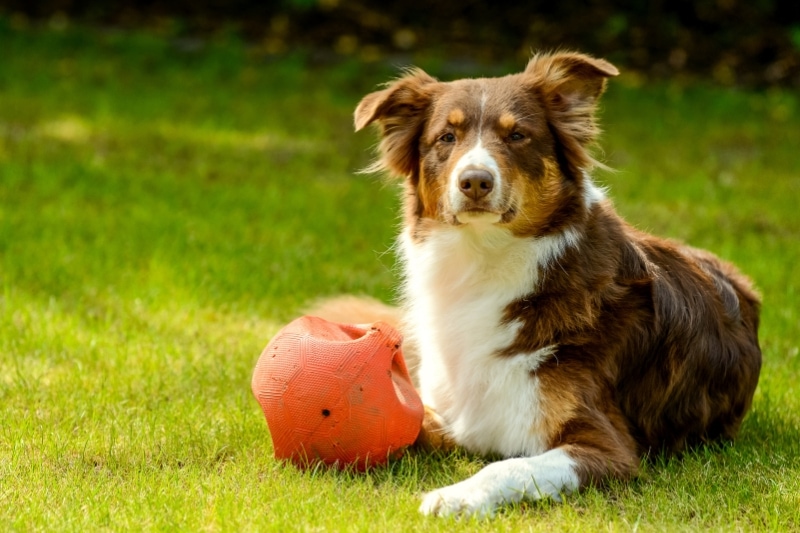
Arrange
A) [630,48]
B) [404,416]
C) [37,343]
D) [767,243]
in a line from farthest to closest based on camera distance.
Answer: [630,48] < [767,243] < [37,343] < [404,416]

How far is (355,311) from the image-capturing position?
21.1ft

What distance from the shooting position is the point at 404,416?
4855 mm

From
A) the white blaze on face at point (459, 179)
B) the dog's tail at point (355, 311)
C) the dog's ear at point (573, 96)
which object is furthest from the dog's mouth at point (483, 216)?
the dog's tail at point (355, 311)

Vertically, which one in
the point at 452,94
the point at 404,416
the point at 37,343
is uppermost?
the point at 452,94

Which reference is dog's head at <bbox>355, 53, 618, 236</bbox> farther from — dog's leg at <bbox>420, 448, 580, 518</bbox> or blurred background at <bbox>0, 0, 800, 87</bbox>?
blurred background at <bbox>0, 0, 800, 87</bbox>

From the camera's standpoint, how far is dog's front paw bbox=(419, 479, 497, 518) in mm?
4297

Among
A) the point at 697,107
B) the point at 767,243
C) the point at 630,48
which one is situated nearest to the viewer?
the point at 767,243

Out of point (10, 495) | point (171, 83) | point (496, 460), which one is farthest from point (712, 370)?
point (171, 83)

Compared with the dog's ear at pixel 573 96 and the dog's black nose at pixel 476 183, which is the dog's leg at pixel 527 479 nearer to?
the dog's black nose at pixel 476 183

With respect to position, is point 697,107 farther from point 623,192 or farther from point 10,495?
A: point 10,495

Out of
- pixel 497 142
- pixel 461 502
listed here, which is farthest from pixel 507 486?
pixel 497 142

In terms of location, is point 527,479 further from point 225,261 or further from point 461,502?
point 225,261

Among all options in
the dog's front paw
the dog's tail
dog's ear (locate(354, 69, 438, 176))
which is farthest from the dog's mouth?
the dog's tail

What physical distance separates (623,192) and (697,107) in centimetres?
402
